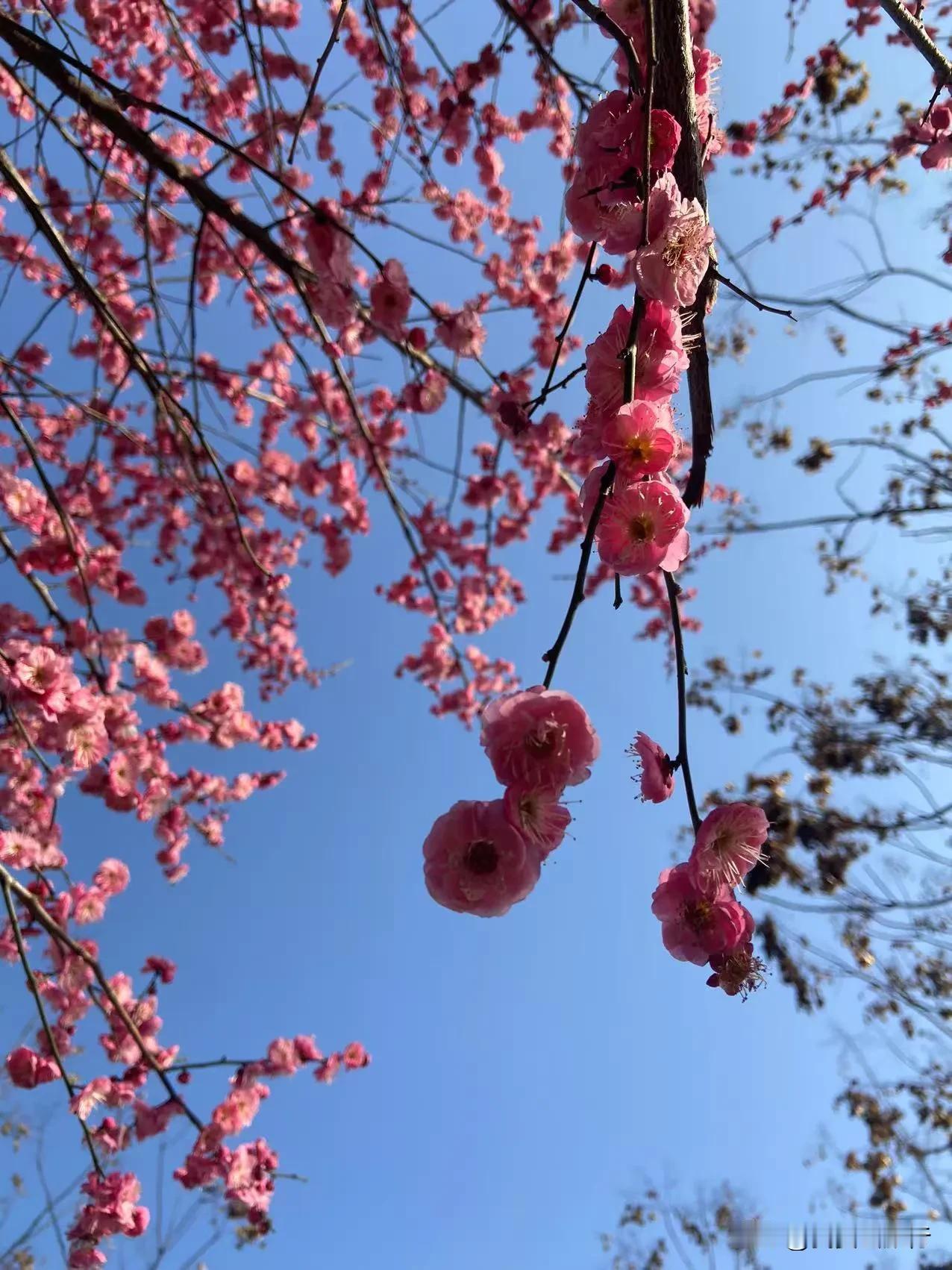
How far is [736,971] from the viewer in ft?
4.09

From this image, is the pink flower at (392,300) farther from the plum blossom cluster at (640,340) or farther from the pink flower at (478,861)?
the pink flower at (478,861)

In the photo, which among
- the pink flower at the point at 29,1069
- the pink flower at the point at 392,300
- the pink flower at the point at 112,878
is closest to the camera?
the pink flower at the point at 392,300

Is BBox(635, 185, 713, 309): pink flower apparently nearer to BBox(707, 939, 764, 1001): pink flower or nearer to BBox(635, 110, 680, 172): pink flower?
BBox(635, 110, 680, 172): pink flower

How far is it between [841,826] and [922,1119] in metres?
2.73

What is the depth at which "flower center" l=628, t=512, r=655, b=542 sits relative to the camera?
1183 mm

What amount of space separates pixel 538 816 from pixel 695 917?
36cm

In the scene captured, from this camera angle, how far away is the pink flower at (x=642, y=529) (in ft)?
3.80

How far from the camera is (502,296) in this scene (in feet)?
17.2

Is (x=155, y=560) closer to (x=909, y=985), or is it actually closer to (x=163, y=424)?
(x=163, y=424)

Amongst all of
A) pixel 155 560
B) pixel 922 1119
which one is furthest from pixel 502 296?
pixel 922 1119

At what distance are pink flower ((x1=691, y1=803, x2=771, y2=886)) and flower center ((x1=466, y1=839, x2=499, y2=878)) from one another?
34cm

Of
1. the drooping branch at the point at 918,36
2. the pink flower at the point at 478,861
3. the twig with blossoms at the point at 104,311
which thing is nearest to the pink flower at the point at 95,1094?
the twig with blossoms at the point at 104,311

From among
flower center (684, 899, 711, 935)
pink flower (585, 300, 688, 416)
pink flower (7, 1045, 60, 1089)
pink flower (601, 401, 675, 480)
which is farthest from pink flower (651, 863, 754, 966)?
pink flower (7, 1045, 60, 1089)

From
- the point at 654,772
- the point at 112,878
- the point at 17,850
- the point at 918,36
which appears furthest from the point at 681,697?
the point at 112,878
